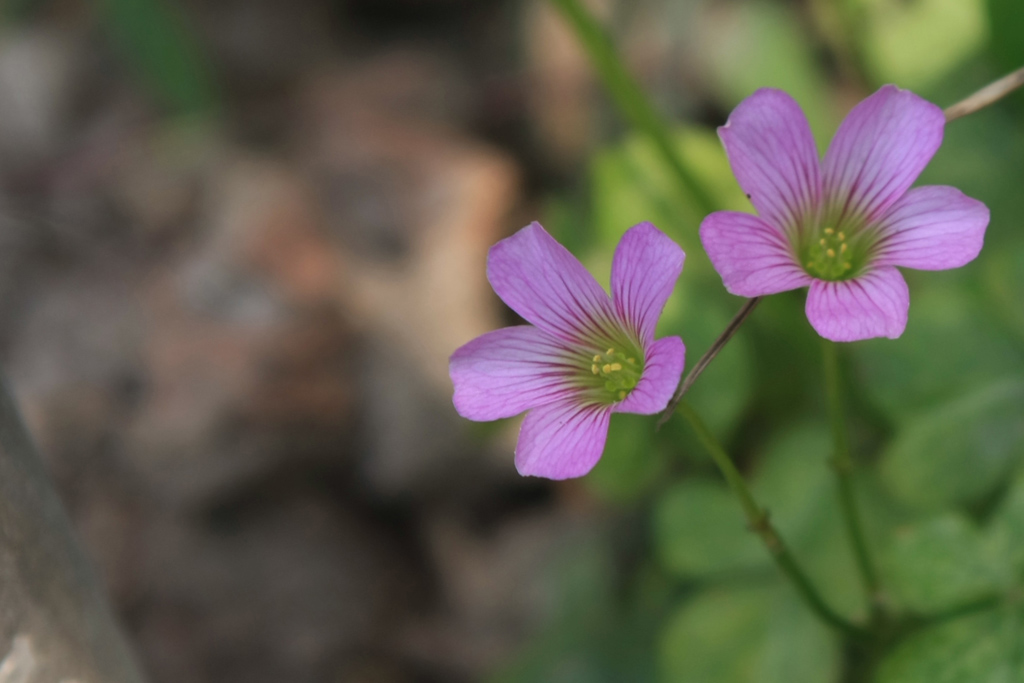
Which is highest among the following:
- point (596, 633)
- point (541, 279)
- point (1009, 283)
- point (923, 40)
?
point (541, 279)

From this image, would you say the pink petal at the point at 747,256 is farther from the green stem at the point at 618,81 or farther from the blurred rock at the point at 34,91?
the blurred rock at the point at 34,91

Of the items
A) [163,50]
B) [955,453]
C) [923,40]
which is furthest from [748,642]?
[163,50]

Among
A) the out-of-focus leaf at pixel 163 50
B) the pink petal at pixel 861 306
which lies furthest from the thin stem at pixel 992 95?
the out-of-focus leaf at pixel 163 50

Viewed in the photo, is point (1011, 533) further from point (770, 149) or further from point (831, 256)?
point (770, 149)

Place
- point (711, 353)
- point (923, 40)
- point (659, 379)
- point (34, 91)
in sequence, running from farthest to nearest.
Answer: point (34, 91)
point (923, 40)
point (711, 353)
point (659, 379)

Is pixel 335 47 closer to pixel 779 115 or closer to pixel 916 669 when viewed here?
pixel 779 115

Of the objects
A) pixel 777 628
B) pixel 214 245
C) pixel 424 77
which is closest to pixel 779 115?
pixel 777 628
